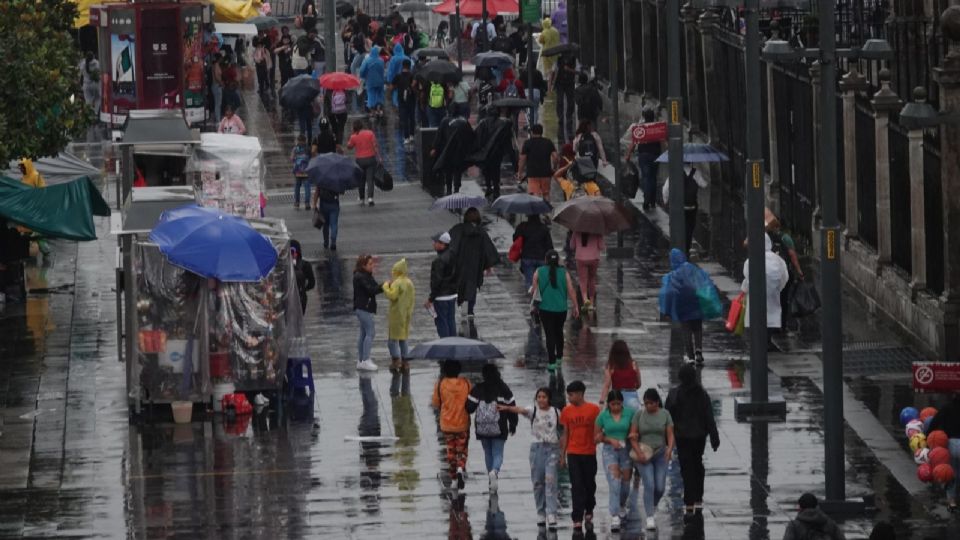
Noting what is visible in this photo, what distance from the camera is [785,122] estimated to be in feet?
129

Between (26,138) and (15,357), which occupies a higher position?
(26,138)

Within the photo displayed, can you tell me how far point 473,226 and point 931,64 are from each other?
611 cm

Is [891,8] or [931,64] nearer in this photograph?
[931,64]

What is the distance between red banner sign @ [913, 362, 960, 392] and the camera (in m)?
21.9

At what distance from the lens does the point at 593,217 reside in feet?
102

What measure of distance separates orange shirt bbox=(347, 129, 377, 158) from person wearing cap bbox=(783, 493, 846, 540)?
23419 mm

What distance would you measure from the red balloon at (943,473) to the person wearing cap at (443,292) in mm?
8806

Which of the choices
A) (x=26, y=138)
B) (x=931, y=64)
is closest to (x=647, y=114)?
(x=931, y=64)

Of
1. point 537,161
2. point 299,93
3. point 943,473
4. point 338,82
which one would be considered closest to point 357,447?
point 943,473

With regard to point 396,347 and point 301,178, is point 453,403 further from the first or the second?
point 301,178

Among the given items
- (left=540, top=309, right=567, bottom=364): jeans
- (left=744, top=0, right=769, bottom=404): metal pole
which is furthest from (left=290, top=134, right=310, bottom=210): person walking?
(left=744, top=0, right=769, bottom=404): metal pole

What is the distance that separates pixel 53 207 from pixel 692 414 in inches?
624

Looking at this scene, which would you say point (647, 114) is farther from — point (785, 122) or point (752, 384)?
point (752, 384)

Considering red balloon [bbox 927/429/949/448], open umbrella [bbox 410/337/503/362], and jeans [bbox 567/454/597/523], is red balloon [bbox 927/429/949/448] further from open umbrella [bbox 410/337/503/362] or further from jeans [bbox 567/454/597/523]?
open umbrella [bbox 410/337/503/362]
